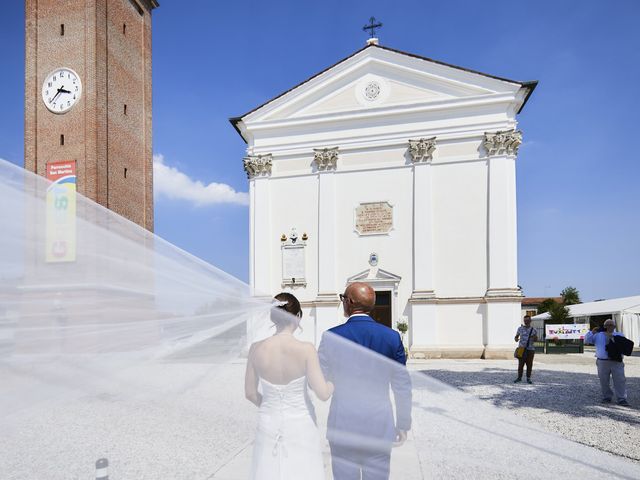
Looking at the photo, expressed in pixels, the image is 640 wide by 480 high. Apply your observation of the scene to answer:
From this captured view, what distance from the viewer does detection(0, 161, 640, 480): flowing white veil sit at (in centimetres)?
262

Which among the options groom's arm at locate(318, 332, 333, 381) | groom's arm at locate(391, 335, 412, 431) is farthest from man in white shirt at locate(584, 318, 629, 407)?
groom's arm at locate(318, 332, 333, 381)

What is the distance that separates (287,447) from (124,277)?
154cm

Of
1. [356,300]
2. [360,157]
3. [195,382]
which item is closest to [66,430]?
[195,382]

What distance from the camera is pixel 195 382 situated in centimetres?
359

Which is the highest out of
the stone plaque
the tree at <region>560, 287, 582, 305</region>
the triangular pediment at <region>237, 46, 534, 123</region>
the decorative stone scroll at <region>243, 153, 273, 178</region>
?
the triangular pediment at <region>237, 46, 534, 123</region>

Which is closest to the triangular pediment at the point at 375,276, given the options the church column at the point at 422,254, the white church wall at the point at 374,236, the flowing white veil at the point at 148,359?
the white church wall at the point at 374,236

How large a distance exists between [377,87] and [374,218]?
5743 mm

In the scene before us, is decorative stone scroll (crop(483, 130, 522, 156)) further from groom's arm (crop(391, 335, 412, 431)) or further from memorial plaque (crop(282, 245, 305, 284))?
groom's arm (crop(391, 335, 412, 431))

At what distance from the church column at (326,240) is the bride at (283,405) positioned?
50.4 feet

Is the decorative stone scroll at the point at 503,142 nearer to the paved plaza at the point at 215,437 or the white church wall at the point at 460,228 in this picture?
the white church wall at the point at 460,228

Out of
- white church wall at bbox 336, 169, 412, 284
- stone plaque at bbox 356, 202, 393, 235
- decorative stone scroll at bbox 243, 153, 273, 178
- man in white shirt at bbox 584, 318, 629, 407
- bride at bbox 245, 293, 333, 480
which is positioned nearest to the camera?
bride at bbox 245, 293, 333, 480

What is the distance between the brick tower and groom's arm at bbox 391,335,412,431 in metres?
19.5

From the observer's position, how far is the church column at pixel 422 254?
17.7 m

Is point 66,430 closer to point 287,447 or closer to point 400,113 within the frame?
point 287,447
